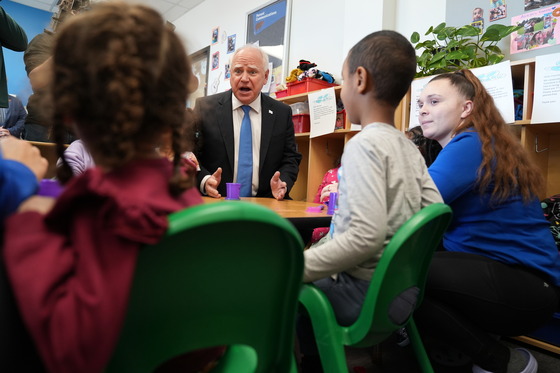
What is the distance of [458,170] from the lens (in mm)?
1339

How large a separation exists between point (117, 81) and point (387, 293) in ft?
2.46

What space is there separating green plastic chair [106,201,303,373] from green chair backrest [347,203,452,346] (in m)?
0.35

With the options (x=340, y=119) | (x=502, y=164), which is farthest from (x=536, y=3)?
(x=502, y=164)

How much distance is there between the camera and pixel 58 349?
0.44 metres

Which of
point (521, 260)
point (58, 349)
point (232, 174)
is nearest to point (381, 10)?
point (232, 174)

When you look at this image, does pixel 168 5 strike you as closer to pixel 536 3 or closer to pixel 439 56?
pixel 439 56

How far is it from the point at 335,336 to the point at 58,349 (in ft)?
2.26

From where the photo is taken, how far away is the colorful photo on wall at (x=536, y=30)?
236 cm

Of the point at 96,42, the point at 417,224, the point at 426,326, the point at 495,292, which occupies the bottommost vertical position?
the point at 426,326

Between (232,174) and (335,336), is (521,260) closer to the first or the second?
(335,336)

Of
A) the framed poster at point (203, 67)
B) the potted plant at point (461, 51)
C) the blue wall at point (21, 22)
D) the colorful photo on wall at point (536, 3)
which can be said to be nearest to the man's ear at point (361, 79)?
the potted plant at point (461, 51)

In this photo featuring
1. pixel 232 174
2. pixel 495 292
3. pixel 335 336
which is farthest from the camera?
pixel 232 174

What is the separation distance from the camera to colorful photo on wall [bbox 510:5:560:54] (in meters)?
2.36

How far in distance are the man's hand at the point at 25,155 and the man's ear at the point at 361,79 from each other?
80 centimetres
